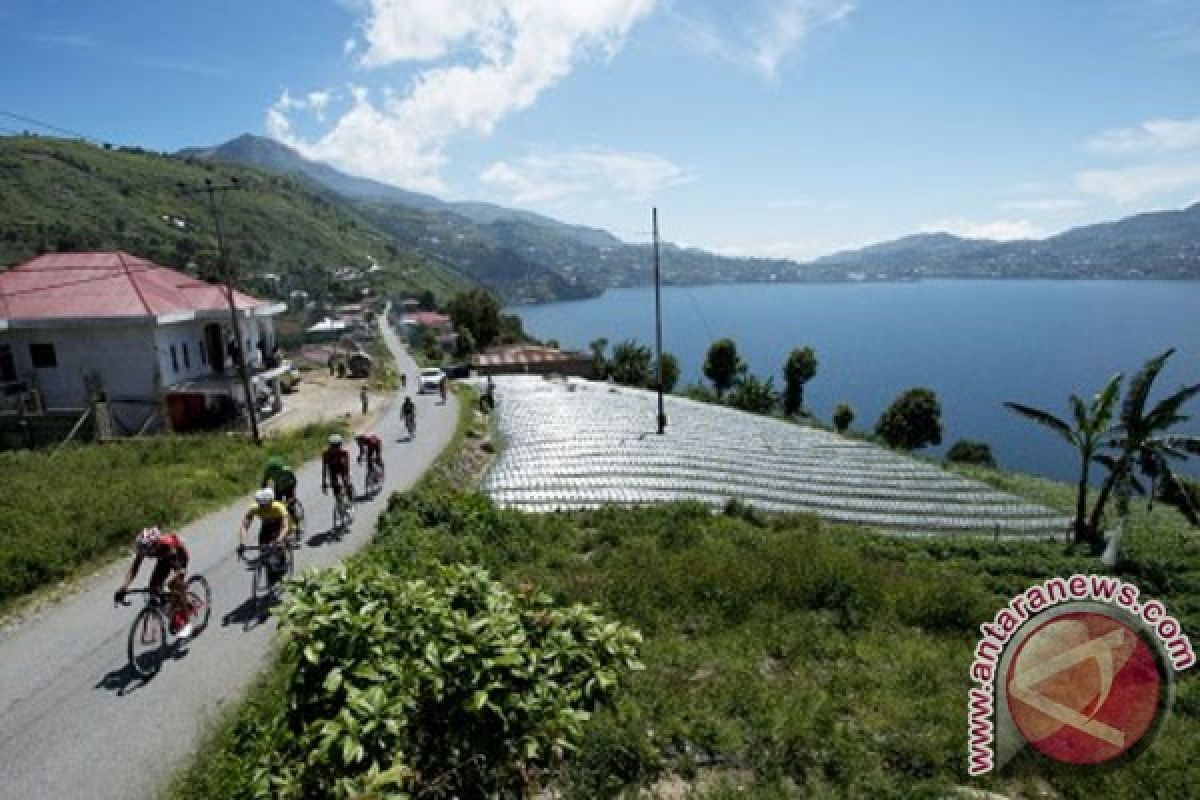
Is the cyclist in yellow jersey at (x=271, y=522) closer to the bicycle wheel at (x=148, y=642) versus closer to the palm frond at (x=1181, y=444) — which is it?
the bicycle wheel at (x=148, y=642)

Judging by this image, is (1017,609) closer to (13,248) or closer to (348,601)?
(348,601)

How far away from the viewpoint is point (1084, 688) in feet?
21.1

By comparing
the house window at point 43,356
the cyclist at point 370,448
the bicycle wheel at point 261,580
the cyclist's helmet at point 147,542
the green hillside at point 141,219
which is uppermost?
the green hillside at point 141,219

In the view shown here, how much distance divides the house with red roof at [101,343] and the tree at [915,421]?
53234mm

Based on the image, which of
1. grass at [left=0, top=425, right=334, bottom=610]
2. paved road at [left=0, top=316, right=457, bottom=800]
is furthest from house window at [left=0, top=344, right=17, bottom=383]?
paved road at [left=0, top=316, right=457, bottom=800]

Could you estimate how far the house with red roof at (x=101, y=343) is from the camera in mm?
28844

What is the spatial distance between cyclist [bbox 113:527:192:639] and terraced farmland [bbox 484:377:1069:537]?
927 centimetres

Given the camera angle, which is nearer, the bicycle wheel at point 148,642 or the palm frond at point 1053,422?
the bicycle wheel at point 148,642

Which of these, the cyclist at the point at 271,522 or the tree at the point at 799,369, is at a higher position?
the cyclist at the point at 271,522

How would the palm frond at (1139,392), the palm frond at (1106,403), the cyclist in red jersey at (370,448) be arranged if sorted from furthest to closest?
the palm frond at (1106,403) → the palm frond at (1139,392) → the cyclist in red jersey at (370,448)

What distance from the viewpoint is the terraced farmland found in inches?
842

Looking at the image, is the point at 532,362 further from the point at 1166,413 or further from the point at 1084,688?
the point at 1084,688

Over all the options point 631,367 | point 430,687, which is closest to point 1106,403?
point 430,687

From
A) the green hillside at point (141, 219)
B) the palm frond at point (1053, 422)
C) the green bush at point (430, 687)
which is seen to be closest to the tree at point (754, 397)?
the palm frond at point (1053, 422)
